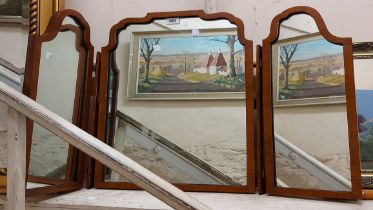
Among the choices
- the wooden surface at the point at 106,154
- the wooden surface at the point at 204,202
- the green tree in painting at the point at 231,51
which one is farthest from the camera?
the green tree in painting at the point at 231,51

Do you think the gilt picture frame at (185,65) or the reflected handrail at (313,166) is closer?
the reflected handrail at (313,166)

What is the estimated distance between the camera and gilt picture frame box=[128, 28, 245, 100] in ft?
3.34

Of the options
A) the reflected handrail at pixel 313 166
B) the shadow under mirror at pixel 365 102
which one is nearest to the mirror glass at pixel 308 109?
the reflected handrail at pixel 313 166

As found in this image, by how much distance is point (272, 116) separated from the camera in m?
0.95

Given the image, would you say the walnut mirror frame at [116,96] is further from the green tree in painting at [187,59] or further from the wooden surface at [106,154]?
the wooden surface at [106,154]

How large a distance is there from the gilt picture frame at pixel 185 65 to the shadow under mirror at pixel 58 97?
0.15m

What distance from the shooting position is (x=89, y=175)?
40.3 inches

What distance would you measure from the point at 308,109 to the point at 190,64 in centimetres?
33

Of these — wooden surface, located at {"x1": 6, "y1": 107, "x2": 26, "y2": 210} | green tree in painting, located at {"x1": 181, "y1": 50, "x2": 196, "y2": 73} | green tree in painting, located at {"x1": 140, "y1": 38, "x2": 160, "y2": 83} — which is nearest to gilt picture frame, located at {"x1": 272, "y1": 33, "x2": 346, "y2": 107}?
green tree in painting, located at {"x1": 181, "y1": 50, "x2": 196, "y2": 73}

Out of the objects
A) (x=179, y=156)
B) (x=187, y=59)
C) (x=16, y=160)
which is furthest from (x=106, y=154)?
(x=187, y=59)

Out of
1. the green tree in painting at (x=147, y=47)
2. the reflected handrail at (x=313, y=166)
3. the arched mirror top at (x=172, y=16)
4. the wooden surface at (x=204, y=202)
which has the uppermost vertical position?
the arched mirror top at (x=172, y=16)

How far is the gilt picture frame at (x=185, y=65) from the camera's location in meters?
1.02

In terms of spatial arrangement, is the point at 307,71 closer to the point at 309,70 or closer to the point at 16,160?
the point at 309,70

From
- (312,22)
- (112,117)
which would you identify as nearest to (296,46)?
(312,22)
